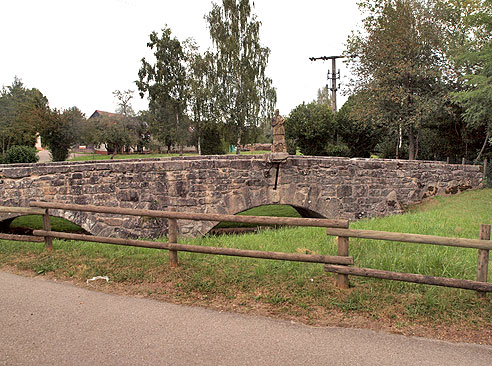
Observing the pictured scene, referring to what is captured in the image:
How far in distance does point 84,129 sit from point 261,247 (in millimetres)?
27379

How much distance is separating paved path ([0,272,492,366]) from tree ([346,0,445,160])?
1892cm

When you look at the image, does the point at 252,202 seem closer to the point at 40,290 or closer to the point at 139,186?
the point at 139,186

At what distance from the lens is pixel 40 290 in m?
5.07

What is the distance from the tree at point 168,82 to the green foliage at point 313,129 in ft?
32.3

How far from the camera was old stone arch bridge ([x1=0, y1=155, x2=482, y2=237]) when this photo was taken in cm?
1008

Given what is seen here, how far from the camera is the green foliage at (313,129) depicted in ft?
89.8

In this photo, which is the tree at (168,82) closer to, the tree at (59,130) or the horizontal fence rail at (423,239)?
the tree at (59,130)

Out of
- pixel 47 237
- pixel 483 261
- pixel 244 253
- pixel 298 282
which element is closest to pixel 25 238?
pixel 47 237

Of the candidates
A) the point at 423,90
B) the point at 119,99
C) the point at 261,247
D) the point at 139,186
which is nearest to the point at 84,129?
the point at 119,99

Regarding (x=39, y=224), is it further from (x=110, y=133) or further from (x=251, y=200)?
(x=110, y=133)

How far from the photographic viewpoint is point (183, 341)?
3.74 metres

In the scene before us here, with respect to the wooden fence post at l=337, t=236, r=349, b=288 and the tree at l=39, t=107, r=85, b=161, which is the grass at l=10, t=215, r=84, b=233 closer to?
the wooden fence post at l=337, t=236, r=349, b=288

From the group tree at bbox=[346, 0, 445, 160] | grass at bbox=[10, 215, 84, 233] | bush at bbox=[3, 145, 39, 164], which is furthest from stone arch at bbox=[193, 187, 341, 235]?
bush at bbox=[3, 145, 39, 164]

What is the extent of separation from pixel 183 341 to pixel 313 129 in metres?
24.8
